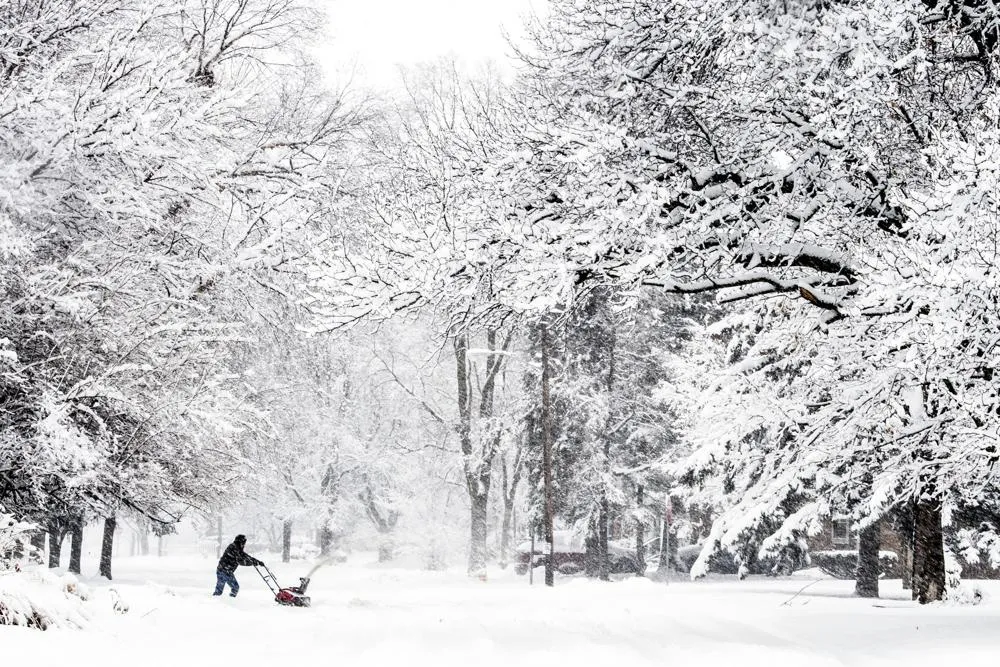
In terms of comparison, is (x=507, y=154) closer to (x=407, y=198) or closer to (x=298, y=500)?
(x=407, y=198)

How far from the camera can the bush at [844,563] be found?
3241 centimetres

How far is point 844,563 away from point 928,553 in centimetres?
2209

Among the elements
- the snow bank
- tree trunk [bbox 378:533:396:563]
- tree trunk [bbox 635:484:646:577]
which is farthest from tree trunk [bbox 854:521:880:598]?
tree trunk [bbox 378:533:396:563]

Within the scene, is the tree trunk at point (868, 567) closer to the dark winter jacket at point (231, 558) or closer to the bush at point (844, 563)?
the bush at point (844, 563)

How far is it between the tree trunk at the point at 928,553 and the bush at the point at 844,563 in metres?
19.3

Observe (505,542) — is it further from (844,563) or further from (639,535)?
(844,563)

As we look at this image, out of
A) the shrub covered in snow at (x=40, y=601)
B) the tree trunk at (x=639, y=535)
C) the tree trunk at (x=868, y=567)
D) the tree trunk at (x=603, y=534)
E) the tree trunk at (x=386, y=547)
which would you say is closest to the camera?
the shrub covered in snow at (x=40, y=601)

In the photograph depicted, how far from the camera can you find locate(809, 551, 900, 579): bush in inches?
1276

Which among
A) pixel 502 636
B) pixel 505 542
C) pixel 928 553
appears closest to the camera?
pixel 502 636

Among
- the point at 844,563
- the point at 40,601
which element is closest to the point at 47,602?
the point at 40,601

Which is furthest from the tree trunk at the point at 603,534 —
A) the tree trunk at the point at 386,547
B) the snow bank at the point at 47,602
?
the snow bank at the point at 47,602

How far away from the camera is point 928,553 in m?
13.6

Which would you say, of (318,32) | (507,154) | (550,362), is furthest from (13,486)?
(550,362)

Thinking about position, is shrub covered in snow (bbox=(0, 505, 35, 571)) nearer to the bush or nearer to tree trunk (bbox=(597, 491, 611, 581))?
tree trunk (bbox=(597, 491, 611, 581))
